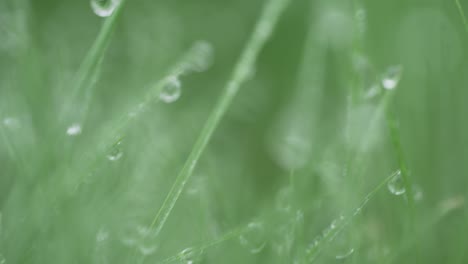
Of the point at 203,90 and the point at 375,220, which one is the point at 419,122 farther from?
the point at 203,90

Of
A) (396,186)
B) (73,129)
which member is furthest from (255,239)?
(73,129)

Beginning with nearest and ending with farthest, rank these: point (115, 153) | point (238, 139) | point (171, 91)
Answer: point (115, 153)
point (171, 91)
point (238, 139)

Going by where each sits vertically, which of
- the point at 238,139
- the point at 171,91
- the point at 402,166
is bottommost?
the point at 238,139

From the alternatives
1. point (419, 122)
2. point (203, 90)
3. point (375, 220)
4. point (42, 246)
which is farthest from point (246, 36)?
point (42, 246)

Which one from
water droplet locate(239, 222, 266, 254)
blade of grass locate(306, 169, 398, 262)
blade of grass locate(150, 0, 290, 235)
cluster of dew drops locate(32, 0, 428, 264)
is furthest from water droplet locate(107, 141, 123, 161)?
blade of grass locate(306, 169, 398, 262)

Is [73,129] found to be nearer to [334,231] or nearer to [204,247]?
[204,247]

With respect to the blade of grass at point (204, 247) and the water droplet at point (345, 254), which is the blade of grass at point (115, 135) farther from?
the water droplet at point (345, 254)

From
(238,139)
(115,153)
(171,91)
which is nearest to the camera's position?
(115,153)
